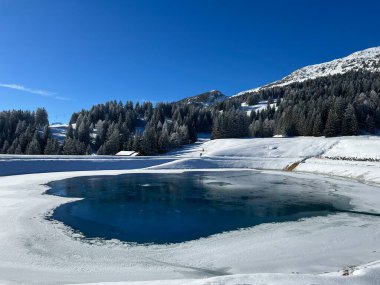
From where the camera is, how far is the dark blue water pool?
19.0 metres

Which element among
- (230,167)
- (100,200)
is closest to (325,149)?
(230,167)

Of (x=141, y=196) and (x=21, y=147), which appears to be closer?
(x=141, y=196)

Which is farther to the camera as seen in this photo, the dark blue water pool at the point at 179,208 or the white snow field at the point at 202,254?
Answer: the dark blue water pool at the point at 179,208

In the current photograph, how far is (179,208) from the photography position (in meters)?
26.1

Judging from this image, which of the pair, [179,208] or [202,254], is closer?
[202,254]

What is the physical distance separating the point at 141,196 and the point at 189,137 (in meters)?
75.0

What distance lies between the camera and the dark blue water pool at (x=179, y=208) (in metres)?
19.0

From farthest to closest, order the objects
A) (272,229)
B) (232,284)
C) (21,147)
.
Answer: (21,147) < (272,229) < (232,284)

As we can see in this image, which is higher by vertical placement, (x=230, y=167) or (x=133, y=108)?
(x=133, y=108)

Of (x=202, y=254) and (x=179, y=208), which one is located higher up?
(x=202, y=254)

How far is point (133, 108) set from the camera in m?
160

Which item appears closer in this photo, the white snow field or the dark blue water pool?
the white snow field

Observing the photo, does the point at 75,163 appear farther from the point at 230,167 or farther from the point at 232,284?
the point at 232,284

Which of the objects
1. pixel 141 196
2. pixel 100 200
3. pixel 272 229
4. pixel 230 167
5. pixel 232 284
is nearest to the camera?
pixel 232 284
